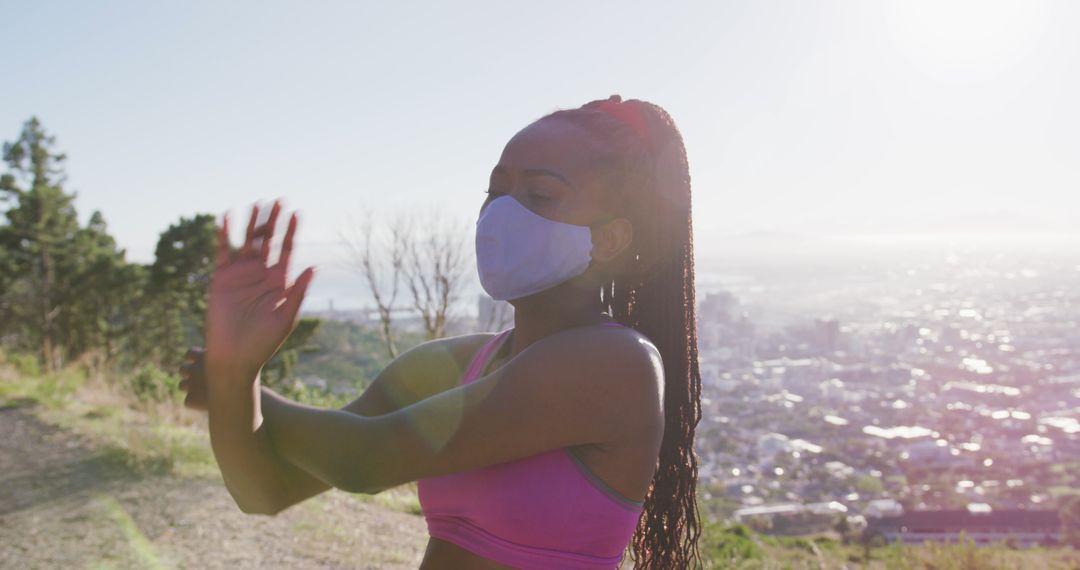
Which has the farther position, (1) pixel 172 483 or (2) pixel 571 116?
(1) pixel 172 483

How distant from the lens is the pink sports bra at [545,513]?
1.28 meters

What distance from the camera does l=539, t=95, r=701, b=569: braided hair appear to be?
4.80ft

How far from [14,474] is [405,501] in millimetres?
3155

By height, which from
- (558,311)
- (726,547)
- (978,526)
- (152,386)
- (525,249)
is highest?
(525,249)

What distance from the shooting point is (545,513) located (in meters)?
1.28

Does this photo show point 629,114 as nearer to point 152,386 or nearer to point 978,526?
point 152,386

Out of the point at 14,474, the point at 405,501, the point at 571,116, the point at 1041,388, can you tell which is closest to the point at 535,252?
the point at 571,116

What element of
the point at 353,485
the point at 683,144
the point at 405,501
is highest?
the point at 683,144

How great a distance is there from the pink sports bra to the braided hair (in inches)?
14.1

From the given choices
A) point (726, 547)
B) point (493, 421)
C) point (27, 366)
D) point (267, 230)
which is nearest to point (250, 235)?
point (267, 230)

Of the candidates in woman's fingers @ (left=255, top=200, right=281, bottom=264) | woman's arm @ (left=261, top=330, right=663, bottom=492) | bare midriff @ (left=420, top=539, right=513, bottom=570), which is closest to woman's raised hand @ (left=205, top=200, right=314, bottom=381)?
woman's fingers @ (left=255, top=200, right=281, bottom=264)

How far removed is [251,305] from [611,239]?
0.64 metres

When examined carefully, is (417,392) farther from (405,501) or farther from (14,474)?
(14,474)

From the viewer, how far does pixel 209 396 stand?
1151 mm
